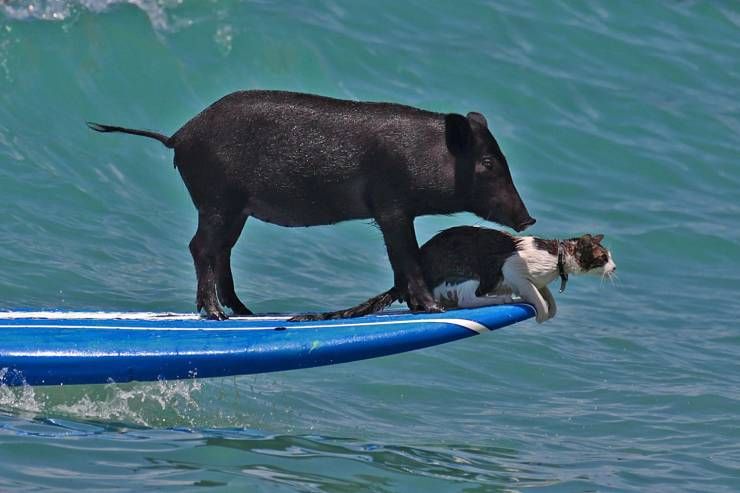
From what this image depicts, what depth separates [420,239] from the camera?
40.5 ft

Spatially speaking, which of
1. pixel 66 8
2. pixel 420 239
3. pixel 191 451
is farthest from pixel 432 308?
pixel 66 8

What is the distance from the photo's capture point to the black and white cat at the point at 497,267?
25.6 feet

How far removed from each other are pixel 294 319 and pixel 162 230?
5.30m

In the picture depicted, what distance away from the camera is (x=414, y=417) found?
29.1 feet

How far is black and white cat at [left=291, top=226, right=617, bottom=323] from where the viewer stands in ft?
25.6

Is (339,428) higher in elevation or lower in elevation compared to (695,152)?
lower

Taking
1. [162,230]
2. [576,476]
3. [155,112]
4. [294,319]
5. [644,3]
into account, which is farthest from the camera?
[644,3]

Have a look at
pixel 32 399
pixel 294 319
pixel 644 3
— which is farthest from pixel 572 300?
pixel 644 3

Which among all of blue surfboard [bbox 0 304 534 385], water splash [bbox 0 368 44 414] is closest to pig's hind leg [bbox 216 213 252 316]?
blue surfboard [bbox 0 304 534 385]

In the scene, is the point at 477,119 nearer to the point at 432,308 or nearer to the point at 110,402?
the point at 432,308

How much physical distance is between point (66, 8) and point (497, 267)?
31.6 feet

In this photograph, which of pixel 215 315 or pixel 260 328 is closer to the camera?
pixel 260 328

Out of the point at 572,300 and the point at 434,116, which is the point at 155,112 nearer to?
the point at 572,300

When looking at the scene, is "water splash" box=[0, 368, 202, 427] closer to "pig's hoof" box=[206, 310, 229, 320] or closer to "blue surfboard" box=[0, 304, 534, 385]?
"blue surfboard" box=[0, 304, 534, 385]
